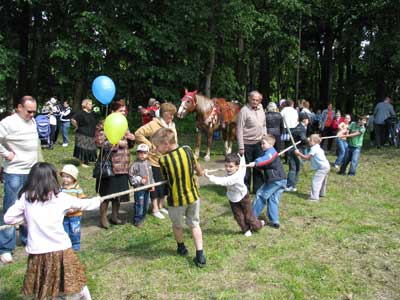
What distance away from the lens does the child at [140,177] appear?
6.77 metres

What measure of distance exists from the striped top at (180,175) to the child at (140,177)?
1707 millimetres

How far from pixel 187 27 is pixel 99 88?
43.0ft

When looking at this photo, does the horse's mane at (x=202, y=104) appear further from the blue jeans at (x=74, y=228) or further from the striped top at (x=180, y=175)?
the striped top at (x=180, y=175)

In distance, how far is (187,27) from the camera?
19547 millimetres

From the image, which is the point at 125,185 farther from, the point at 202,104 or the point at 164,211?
the point at 202,104

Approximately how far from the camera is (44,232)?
12.2 feet

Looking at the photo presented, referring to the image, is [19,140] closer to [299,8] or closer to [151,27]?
[151,27]

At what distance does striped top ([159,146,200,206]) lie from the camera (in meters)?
5.01

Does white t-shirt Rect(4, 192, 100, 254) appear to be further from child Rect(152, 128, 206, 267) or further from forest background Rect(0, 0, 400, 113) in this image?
forest background Rect(0, 0, 400, 113)

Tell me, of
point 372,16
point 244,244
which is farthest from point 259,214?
point 372,16

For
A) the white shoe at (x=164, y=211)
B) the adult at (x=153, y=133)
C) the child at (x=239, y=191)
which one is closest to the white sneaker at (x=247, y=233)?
the child at (x=239, y=191)

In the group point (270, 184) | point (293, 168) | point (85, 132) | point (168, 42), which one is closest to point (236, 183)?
point (270, 184)

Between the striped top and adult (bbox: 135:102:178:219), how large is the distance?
1403 mm

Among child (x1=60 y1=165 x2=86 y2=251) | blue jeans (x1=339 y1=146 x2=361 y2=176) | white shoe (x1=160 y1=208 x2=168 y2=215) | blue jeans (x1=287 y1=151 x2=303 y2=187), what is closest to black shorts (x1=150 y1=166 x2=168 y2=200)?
white shoe (x1=160 y1=208 x2=168 y2=215)
